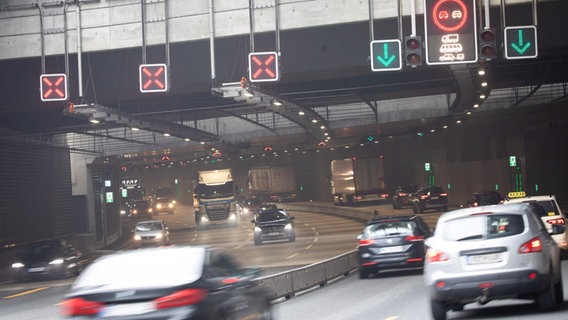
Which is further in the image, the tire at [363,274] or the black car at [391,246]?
the tire at [363,274]

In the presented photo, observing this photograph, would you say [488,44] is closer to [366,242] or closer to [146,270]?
[366,242]

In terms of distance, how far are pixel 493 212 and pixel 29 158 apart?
31.5 metres

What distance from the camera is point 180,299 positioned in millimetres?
8883

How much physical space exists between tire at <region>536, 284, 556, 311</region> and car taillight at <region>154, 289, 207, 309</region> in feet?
18.0

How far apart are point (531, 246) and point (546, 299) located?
2.96 feet

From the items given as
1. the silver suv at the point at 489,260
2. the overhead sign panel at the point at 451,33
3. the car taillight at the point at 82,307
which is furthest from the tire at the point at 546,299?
the overhead sign panel at the point at 451,33

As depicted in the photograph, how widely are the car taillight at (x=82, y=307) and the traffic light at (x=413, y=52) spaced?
13842 mm

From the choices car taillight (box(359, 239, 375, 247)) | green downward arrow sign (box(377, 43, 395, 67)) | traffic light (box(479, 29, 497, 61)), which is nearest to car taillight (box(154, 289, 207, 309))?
car taillight (box(359, 239, 375, 247))

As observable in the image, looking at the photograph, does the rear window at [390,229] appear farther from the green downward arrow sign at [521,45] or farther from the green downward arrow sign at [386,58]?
the green downward arrow sign at [521,45]

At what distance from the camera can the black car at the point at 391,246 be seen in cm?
2136

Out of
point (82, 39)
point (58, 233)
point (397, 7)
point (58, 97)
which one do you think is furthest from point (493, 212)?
point (58, 233)

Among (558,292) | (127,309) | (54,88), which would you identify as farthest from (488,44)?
(127,309)

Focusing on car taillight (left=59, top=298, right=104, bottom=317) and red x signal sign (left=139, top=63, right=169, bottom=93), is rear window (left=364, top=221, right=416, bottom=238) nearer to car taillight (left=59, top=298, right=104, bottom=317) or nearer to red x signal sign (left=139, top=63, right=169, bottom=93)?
red x signal sign (left=139, top=63, right=169, bottom=93)

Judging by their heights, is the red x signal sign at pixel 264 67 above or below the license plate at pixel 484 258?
above
